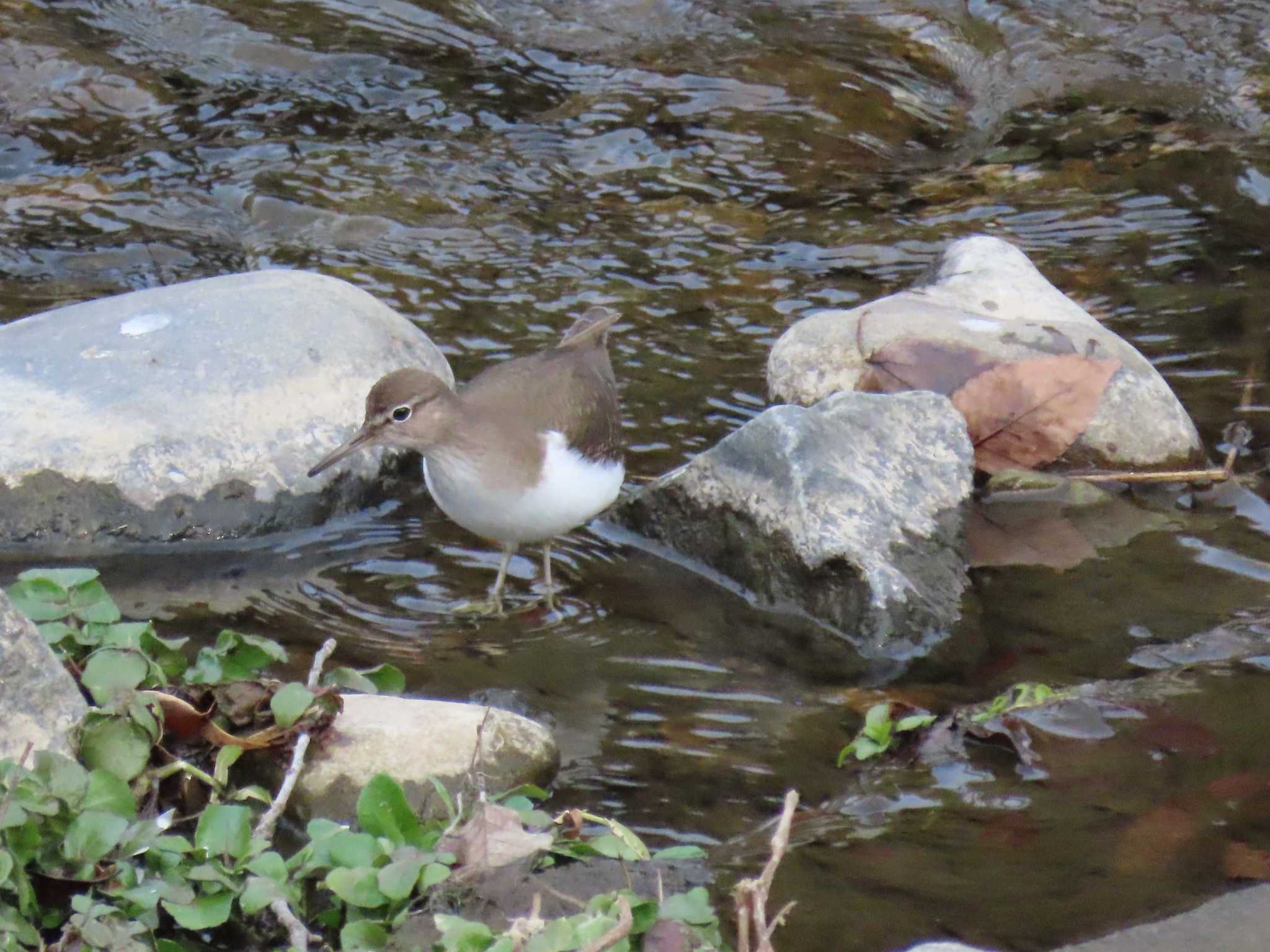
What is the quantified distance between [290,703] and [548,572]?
1908mm

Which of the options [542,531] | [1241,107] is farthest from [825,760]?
[1241,107]

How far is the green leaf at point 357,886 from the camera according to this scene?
10.6ft

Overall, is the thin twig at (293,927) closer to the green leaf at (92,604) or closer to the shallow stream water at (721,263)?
the shallow stream water at (721,263)

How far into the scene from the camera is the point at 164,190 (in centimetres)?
866

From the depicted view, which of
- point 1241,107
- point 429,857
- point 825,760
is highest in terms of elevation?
point 1241,107

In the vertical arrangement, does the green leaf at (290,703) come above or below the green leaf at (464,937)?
below

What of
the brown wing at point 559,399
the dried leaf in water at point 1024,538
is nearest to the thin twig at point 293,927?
the brown wing at point 559,399

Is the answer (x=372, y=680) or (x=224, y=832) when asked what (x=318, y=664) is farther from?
(x=224, y=832)

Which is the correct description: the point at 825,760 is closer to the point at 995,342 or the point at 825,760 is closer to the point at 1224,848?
the point at 1224,848

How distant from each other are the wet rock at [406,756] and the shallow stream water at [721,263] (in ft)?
0.99

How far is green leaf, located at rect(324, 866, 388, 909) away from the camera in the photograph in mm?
3221

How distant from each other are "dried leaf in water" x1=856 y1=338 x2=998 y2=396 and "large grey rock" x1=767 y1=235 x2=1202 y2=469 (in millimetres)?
30

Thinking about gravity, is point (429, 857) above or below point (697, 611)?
above

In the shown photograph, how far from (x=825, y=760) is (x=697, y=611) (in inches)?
43.7
